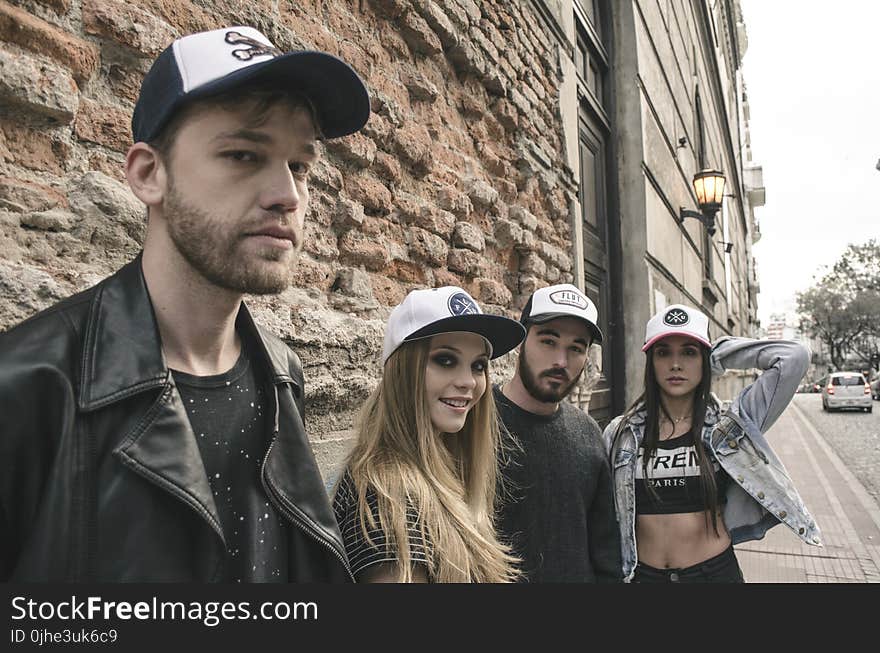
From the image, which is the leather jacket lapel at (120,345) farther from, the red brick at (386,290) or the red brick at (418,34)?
the red brick at (418,34)

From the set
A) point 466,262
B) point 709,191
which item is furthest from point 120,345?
point 709,191

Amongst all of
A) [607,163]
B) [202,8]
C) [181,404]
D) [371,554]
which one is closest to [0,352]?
[181,404]

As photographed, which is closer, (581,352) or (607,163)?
(581,352)

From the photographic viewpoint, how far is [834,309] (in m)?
56.2

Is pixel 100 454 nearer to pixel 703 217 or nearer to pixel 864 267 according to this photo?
pixel 703 217

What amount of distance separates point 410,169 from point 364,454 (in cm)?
180

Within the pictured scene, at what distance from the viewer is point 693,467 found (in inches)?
110

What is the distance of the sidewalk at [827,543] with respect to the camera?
17.2ft

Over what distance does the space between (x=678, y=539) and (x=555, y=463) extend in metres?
0.78

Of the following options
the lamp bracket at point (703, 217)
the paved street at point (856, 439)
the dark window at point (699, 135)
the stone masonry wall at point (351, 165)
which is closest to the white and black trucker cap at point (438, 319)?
the stone masonry wall at point (351, 165)

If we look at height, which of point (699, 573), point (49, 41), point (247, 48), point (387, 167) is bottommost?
point (699, 573)

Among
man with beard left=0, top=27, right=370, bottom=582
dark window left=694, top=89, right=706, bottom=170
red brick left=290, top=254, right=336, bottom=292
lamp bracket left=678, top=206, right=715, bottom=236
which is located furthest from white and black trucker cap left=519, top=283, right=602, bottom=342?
dark window left=694, top=89, right=706, bottom=170

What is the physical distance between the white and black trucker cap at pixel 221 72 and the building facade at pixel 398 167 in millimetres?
537

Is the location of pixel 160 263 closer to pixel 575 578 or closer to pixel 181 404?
pixel 181 404
